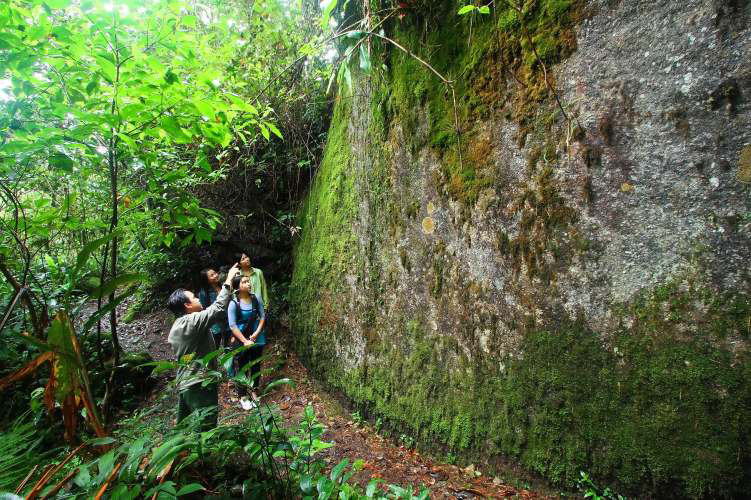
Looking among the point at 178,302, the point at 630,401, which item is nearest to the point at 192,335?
the point at 178,302

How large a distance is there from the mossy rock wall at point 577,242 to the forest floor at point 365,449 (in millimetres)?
162

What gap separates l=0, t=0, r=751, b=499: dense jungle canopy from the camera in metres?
1.50

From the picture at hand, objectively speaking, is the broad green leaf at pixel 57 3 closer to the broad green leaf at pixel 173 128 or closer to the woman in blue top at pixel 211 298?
the broad green leaf at pixel 173 128

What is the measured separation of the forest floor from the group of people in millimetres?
189

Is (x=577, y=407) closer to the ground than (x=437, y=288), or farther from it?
closer to the ground

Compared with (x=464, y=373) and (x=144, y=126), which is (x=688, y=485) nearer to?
(x=464, y=373)

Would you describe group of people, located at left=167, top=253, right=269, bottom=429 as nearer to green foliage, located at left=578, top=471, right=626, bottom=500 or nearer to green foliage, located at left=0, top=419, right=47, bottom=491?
green foliage, located at left=0, top=419, right=47, bottom=491

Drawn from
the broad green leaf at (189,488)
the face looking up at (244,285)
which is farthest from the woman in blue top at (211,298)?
the broad green leaf at (189,488)

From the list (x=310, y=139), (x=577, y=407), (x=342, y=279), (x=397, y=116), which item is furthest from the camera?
(x=310, y=139)

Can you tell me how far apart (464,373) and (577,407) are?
0.88 metres

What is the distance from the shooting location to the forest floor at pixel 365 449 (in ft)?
8.04

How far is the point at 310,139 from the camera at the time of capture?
22.6ft

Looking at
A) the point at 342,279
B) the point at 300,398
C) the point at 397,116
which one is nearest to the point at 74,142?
the point at 397,116

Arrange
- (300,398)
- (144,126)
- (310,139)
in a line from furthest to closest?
(310,139) < (300,398) < (144,126)
